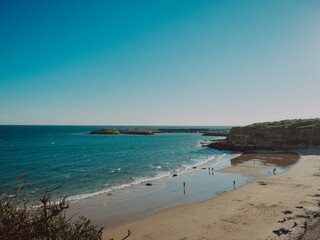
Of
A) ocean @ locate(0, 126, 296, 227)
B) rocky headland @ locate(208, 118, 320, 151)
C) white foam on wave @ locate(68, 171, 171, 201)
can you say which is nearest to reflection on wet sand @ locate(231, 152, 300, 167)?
ocean @ locate(0, 126, 296, 227)

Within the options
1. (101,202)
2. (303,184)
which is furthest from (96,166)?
(303,184)

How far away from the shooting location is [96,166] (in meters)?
36.8

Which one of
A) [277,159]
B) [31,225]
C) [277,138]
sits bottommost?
[277,159]

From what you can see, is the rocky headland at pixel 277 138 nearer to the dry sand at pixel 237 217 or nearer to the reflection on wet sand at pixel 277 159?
the reflection on wet sand at pixel 277 159

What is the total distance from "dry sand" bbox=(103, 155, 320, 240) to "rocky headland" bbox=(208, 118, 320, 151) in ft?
122

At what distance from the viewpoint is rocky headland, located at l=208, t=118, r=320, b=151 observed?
5434 cm

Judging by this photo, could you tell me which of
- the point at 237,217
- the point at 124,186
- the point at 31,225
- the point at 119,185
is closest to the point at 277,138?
the point at 124,186

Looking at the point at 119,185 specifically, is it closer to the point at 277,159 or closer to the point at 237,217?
the point at 237,217

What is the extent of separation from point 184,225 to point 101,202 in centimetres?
907

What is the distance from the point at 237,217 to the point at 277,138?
51.8m

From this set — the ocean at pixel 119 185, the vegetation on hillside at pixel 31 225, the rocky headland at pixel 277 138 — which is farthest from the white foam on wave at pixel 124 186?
the rocky headland at pixel 277 138

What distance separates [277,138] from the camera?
59594mm

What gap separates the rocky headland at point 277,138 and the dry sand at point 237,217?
37.3m

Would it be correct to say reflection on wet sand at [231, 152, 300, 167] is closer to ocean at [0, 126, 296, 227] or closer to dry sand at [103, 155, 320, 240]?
ocean at [0, 126, 296, 227]
